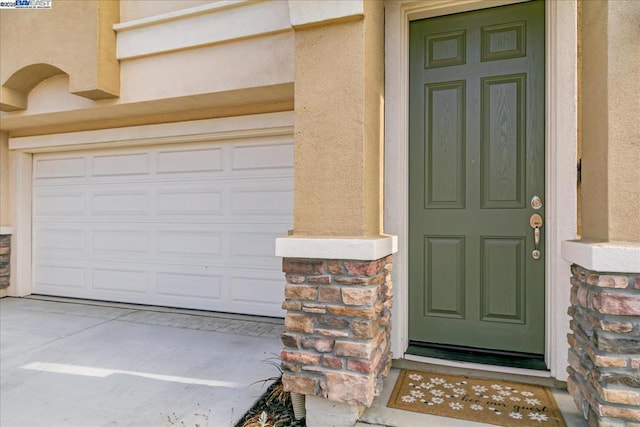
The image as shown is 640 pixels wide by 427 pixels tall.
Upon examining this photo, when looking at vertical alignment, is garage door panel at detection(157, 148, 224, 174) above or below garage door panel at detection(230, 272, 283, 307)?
above

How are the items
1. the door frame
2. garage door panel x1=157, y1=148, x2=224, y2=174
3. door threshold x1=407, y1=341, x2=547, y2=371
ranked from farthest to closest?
garage door panel x1=157, y1=148, x2=224, y2=174 < door threshold x1=407, y1=341, x2=547, y2=371 < the door frame

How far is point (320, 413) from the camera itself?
2188 mm

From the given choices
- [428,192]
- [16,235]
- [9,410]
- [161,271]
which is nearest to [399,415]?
[428,192]

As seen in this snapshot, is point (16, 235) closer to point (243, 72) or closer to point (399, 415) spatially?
point (243, 72)

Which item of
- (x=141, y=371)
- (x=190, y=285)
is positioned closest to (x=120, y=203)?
(x=190, y=285)

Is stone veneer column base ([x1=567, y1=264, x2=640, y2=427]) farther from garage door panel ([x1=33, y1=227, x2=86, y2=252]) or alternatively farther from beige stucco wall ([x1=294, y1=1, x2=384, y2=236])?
garage door panel ([x1=33, y1=227, x2=86, y2=252])

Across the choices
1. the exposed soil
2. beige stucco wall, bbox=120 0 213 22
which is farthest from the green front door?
beige stucco wall, bbox=120 0 213 22

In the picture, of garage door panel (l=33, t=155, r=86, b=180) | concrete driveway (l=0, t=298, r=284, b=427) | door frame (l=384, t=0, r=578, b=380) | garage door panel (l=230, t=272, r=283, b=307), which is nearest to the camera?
concrete driveway (l=0, t=298, r=284, b=427)

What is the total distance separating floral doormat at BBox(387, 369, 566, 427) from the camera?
7.04 feet

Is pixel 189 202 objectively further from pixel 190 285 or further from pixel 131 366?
pixel 131 366

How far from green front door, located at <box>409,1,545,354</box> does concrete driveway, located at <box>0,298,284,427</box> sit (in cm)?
151

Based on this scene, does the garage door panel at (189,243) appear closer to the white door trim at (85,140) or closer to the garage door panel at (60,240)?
the white door trim at (85,140)

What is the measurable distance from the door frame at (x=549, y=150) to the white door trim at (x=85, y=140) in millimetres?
1519

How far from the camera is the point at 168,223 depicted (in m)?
4.71
